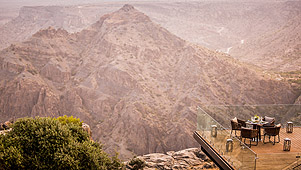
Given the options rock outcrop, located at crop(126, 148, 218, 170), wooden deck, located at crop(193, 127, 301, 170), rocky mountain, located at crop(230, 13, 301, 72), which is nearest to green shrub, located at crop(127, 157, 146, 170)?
rock outcrop, located at crop(126, 148, 218, 170)

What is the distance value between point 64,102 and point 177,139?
2215 centimetres

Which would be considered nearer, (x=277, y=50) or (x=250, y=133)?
(x=250, y=133)

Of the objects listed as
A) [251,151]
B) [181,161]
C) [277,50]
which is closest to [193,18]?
[277,50]

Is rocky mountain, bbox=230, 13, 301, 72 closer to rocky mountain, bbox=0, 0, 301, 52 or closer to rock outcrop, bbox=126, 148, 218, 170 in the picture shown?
rocky mountain, bbox=0, 0, 301, 52

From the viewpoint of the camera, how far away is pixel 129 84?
50812mm

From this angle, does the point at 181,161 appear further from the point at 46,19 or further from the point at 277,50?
the point at 46,19

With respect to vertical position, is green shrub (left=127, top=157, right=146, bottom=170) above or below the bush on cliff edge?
below

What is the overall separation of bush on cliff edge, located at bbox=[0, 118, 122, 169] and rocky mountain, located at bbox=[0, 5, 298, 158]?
3019 cm

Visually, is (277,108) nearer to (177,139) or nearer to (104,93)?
(177,139)

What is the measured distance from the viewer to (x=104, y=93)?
51.5 metres

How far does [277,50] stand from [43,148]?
57.2 m

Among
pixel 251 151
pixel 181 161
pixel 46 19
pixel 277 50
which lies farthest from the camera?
pixel 46 19

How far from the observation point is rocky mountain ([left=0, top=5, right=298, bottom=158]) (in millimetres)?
44625

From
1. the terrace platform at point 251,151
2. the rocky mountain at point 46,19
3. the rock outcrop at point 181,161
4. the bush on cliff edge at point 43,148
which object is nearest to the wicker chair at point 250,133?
the terrace platform at point 251,151
